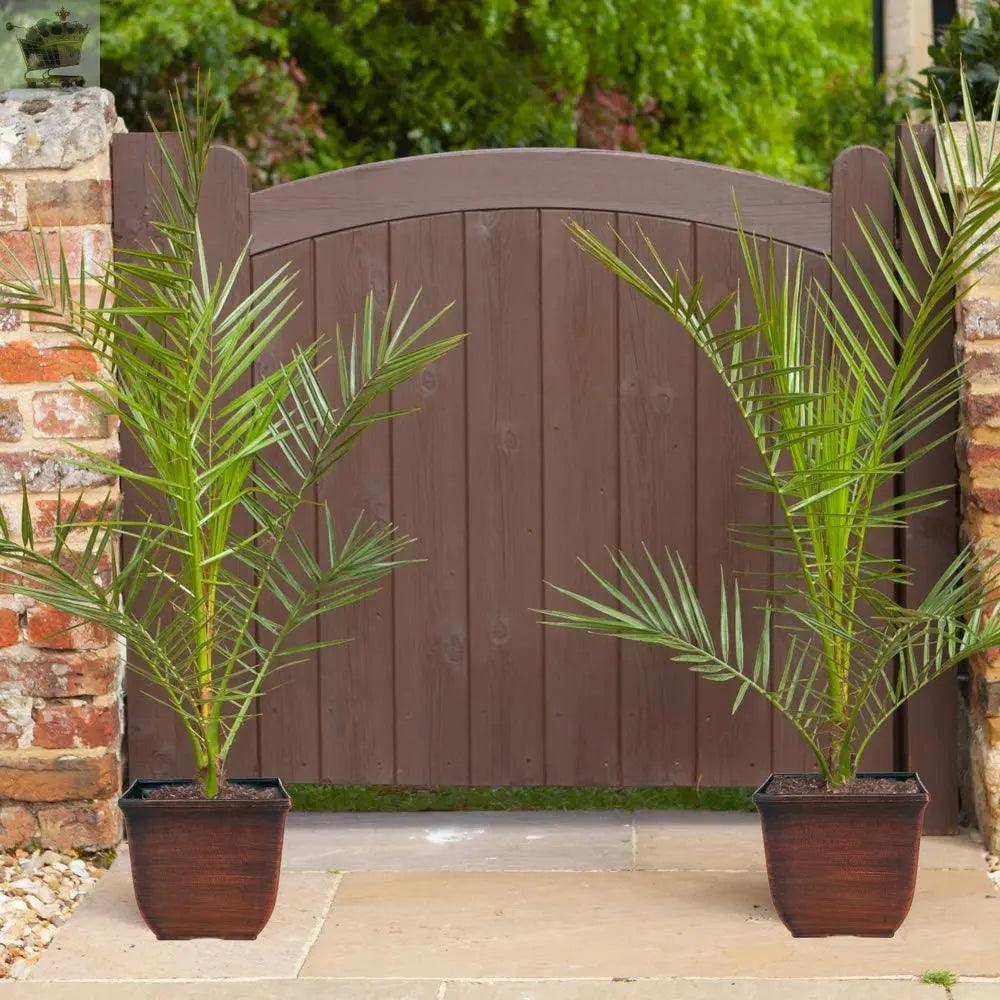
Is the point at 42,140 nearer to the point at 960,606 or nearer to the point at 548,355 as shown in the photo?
the point at 548,355

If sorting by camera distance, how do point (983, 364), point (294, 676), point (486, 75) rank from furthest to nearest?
point (486, 75) < point (294, 676) < point (983, 364)

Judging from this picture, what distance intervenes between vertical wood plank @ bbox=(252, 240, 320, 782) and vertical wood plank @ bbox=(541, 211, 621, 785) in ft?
2.00

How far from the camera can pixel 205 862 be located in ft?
10.8

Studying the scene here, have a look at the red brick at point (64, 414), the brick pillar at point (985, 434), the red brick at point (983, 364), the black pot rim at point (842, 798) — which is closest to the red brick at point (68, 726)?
the red brick at point (64, 414)

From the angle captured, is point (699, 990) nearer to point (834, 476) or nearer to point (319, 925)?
point (319, 925)

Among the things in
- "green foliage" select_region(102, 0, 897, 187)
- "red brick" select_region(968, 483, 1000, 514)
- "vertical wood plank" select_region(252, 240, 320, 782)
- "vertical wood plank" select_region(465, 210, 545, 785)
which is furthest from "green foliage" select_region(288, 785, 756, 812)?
"green foliage" select_region(102, 0, 897, 187)

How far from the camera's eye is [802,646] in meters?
3.99

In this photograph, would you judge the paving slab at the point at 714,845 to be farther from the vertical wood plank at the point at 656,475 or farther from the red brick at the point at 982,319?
the red brick at the point at 982,319

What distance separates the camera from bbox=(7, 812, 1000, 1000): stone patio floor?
3.07m

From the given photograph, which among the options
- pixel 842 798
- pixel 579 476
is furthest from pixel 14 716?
pixel 842 798

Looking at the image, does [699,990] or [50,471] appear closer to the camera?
[699,990]

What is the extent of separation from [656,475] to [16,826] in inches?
72.8

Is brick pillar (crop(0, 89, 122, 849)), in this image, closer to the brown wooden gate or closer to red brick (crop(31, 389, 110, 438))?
red brick (crop(31, 389, 110, 438))

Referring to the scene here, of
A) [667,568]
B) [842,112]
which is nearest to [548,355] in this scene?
[667,568]
